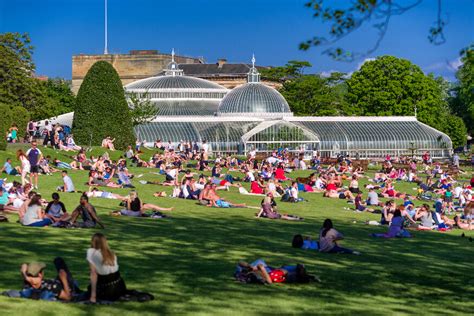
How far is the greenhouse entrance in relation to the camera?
2977 inches

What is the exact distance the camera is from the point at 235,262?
20.9 m

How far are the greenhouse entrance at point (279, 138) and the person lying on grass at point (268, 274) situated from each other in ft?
186

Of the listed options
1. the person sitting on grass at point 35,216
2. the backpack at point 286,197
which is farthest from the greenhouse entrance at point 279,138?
the person sitting on grass at point 35,216

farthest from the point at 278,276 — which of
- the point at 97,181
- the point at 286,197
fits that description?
the point at 97,181

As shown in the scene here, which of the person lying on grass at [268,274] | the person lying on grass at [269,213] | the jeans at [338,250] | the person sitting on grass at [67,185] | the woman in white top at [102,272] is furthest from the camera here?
the person sitting on grass at [67,185]

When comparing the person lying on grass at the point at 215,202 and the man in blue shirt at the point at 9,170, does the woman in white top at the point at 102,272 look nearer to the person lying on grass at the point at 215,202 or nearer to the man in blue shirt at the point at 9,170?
the person lying on grass at the point at 215,202

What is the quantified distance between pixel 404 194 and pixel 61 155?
50.2 ft

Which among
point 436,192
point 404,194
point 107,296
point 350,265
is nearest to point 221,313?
point 107,296

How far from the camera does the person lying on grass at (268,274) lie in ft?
59.2

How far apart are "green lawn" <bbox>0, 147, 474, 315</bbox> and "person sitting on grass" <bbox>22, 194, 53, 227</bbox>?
284mm

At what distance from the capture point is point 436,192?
4784 centimetres

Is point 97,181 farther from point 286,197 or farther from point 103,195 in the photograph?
point 286,197

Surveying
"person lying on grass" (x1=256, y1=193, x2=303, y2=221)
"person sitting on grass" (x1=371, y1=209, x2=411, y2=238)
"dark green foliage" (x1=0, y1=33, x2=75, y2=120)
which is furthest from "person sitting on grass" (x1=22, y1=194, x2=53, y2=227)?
"dark green foliage" (x1=0, y1=33, x2=75, y2=120)

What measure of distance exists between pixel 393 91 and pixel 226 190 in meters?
67.1
